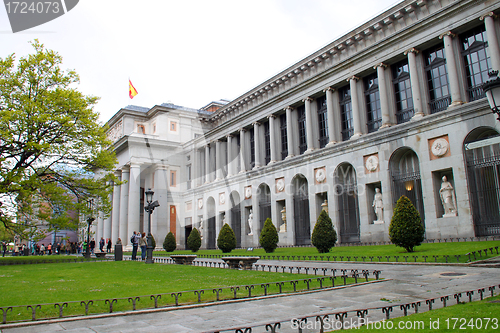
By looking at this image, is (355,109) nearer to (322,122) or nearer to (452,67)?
(322,122)

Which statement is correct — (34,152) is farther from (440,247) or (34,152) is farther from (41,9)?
(440,247)

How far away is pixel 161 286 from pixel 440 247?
47.8ft

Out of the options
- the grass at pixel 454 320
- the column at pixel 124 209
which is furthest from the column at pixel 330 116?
the column at pixel 124 209

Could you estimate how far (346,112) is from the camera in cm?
3341

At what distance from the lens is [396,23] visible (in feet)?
90.9

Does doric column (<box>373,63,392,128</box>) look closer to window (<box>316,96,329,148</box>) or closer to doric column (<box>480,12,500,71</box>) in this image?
window (<box>316,96,329,148</box>)

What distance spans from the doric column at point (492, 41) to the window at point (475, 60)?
1.24 metres

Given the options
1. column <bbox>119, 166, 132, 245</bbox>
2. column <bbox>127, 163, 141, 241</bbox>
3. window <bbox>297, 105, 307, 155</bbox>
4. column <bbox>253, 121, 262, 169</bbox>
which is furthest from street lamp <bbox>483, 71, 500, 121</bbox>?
column <bbox>119, 166, 132, 245</bbox>

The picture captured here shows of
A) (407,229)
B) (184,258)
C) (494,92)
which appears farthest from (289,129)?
(494,92)

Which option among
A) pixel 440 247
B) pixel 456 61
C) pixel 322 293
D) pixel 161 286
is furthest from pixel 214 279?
pixel 456 61

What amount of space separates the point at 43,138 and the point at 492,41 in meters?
28.6

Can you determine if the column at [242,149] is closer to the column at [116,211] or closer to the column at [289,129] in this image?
the column at [289,129]

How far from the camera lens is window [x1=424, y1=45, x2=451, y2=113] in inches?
1025

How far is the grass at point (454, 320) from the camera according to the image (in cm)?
513
